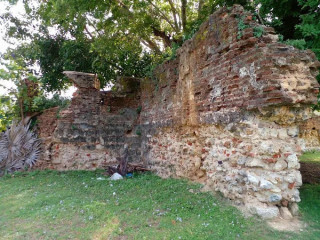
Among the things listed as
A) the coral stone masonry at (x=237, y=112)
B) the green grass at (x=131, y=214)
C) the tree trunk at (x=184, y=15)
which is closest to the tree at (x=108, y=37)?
the tree trunk at (x=184, y=15)

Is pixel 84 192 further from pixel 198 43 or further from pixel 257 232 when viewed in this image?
pixel 198 43

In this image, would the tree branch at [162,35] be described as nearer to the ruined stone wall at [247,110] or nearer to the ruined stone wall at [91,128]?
the ruined stone wall at [91,128]

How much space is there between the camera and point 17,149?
27.1 ft

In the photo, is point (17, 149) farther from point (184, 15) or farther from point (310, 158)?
point (310, 158)

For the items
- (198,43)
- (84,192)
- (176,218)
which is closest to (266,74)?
(198,43)

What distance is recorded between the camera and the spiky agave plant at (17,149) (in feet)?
26.7

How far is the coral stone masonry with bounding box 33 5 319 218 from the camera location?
12.4ft

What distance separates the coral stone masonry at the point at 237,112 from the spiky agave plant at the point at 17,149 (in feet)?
13.8

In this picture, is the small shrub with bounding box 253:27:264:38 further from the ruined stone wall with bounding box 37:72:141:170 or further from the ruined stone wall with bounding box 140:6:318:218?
the ruined stone wall with bounding box 37:72:141:170

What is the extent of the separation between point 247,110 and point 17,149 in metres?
7.56

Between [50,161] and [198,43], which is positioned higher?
[198,43]

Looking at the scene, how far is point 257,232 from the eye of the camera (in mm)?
3340

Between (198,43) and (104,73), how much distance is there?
6.88 metres

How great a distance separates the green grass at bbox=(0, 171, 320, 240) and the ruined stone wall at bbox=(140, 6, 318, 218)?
0.43 meters
